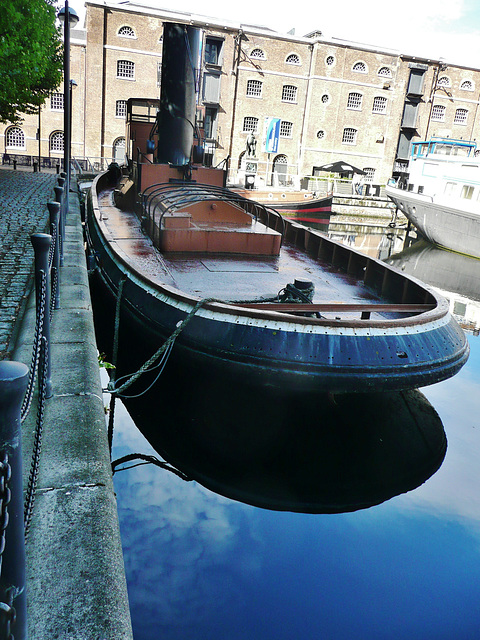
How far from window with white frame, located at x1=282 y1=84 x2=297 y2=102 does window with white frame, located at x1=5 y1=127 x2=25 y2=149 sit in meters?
18.4

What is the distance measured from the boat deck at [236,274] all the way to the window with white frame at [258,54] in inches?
1227

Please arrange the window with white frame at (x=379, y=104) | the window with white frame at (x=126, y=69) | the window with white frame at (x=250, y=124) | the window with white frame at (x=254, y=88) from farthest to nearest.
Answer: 1. the window with white frame at (x=379, y=104)
2. the window with white frame at (x=250, y=124)
3. the window with white frame at (x=254, y=88)
4. the window with white frame at (x=126, y=69)

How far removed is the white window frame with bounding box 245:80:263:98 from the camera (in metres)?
36.7

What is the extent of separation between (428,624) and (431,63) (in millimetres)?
43665

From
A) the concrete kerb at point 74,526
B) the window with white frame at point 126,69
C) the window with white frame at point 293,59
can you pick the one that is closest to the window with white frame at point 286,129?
the window with white frame at point 293,59

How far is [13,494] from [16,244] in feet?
26.4

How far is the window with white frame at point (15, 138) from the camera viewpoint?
33.8m

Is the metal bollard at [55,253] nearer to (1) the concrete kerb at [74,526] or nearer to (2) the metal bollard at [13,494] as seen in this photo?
(1) the concrete kerb at [74,526]

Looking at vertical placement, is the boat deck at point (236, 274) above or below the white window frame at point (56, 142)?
below

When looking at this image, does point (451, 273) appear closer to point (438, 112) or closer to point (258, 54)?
point (258, 54)

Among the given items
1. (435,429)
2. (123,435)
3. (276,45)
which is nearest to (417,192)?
(276,45)

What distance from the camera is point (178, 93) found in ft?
38.4

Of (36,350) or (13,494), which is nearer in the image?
(13,494)

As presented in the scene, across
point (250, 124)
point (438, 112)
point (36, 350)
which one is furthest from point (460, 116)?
point (36, 350)
